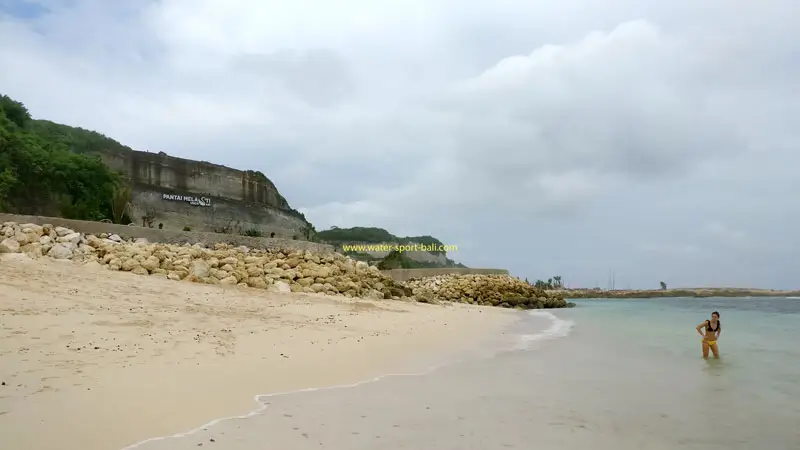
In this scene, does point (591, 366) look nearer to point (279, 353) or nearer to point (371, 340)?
point (371, 340)

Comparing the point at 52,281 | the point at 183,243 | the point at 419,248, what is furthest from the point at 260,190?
the point at 419,248

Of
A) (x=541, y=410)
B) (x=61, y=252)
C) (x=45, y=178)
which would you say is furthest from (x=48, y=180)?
(x=541, y=410)

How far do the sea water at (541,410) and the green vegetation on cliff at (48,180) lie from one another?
52.1ft

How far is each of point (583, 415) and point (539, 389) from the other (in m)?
1.01

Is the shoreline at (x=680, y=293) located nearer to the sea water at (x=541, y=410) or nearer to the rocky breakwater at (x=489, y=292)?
the rocky breakwater at (x=489, y=292)

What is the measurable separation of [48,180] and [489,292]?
2235cm

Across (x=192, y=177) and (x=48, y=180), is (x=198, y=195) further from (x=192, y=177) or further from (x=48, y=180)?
(x=48, y=180)

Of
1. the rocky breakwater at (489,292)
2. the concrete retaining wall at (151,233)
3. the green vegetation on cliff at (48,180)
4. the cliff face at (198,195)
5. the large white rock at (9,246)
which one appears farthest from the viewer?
the cliff face at (198,195)

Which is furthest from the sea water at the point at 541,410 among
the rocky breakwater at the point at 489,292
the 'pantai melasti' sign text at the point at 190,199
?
the 'pantai melasti' sign text at the point at 190,199

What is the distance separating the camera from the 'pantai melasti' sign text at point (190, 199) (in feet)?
110

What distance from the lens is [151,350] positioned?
530cm

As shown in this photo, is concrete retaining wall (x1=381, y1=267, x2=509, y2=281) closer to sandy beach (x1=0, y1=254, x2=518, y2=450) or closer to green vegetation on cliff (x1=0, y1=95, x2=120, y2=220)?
green vegetation on cliff (x1=0, y1=95, x2=120, y2=220)

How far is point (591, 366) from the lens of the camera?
7.20m

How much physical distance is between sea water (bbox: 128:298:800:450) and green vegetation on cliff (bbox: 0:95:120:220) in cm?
1587
